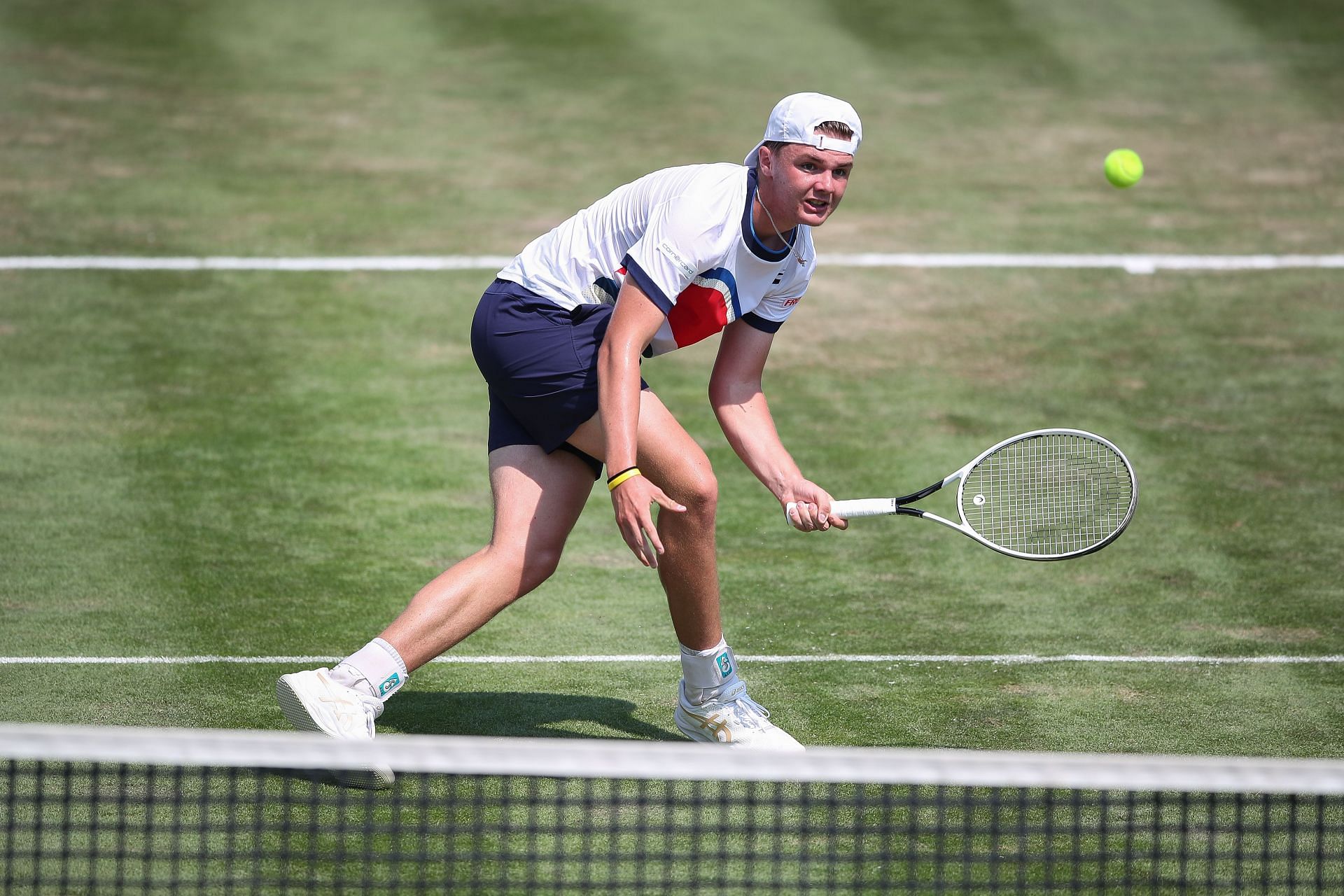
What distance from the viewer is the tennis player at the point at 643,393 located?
4.28 metres

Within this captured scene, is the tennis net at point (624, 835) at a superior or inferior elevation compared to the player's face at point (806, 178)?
inferior

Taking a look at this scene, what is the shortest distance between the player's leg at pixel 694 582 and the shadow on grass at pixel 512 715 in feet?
0.90

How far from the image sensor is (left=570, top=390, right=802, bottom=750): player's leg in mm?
4484

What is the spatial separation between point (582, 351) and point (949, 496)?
3.49 meters

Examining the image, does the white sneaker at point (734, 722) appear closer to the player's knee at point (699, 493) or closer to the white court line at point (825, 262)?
the player's knee at point (699, 493)

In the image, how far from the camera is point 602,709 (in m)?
5.19

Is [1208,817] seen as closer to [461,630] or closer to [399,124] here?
[461,630]

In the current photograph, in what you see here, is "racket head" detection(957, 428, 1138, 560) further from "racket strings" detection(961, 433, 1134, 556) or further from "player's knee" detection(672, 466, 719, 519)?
"player's knee" detection(672, 466, 719, 519)

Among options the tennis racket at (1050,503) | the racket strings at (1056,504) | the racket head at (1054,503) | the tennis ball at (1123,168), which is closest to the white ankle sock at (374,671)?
the tennis racket at (1050,503)

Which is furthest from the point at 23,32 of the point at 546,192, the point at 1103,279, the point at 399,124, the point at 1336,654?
the point at 1336,654

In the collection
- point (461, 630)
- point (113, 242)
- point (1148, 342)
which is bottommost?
point (1148, 342)

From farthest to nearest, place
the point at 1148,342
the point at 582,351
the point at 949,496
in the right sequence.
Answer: the point at 1148,342
the point at 949,496
the point at 582,351

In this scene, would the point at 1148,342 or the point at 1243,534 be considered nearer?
the point at 1243,534

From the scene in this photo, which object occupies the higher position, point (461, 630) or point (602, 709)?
point (461, 630)
